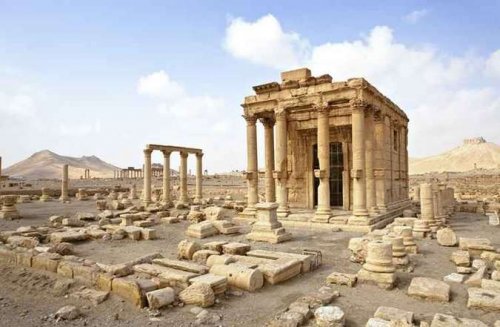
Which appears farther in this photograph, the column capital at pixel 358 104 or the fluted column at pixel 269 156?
the fluted column at pixel 269 156

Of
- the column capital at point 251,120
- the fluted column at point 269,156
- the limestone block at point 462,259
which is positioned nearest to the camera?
the limestone block at point 462,259

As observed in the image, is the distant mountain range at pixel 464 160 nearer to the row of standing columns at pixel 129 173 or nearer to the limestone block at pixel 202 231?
the row of standing columns at pixel 129 173

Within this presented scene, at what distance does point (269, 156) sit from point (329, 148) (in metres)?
3.15

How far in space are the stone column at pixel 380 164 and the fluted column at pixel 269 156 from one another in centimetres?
495

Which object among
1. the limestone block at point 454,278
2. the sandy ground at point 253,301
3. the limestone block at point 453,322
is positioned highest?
the limestone block at point 453,322

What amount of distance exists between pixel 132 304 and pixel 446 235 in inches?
361

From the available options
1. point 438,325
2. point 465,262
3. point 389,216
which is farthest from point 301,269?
point 389,216

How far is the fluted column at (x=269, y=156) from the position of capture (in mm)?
16727

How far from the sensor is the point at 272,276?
678 centimetres

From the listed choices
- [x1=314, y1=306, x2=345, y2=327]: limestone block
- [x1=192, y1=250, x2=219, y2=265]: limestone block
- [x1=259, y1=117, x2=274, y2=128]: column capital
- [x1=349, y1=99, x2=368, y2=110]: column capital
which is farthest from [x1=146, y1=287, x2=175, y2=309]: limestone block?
[x1=259, y1=117, x2=274, y2=128]: column capital

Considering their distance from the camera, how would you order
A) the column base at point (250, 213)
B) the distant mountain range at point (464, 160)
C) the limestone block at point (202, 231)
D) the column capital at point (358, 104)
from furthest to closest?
1. the distant mountain range at point (464, 160)
2. the column base at point (250, 213)
3. the column capital at point (358, 104)
4. the limestone block at point (202, 231)

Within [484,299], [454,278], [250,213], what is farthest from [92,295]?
[250,213]

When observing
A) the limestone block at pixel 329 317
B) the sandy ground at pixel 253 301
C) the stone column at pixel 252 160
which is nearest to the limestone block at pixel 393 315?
the sandy ground at pixel 253 301

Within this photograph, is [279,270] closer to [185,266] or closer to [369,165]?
[185,266]
